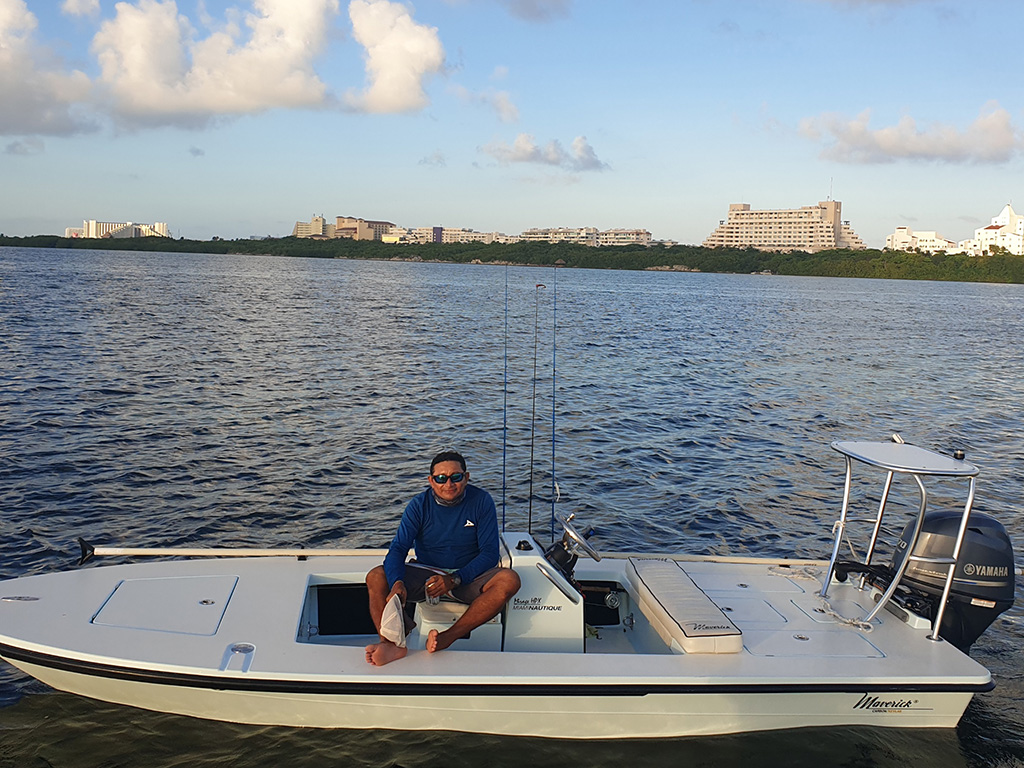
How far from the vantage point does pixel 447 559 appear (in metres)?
6.17

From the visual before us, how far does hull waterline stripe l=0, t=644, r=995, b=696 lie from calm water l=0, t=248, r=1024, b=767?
2.12 feet

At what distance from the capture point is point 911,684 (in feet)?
18.3

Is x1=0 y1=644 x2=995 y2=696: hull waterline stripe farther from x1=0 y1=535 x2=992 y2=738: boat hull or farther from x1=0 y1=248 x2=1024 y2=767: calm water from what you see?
x1=0 y1=248 x2=1024 y2=767: calm water

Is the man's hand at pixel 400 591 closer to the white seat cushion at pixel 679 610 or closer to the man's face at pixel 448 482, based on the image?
the man's face at pixel 448 482

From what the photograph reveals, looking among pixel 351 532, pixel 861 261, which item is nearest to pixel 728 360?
pixel 351 532

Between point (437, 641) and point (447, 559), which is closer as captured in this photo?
point (437, 641)

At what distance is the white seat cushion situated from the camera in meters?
5.69

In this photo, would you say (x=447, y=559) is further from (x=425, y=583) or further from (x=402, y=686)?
(x=402, y=686)

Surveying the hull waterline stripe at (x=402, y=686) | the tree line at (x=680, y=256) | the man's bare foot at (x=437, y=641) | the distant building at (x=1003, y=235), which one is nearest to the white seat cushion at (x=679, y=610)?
the hull waterline stripe at (x=402, y=686)

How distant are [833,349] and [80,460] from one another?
28481 millimetres

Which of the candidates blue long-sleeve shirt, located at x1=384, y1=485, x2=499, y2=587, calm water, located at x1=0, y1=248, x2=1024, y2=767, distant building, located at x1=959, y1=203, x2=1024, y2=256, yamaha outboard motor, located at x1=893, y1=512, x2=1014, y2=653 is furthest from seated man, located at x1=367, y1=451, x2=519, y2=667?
distant building, located at x1=959, y1=203, x2=1024, y2=256

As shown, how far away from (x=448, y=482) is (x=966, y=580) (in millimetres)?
3901

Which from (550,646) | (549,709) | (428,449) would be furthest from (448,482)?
(428,449)

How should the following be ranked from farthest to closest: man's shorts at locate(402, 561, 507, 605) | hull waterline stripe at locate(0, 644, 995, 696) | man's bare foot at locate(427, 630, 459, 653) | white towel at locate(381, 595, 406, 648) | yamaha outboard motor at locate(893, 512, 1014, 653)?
yamaha outboard motor at locate(893, 512, 1014, 653), man's shorts at locate(402, 561, 507, 605), man's bare foot at locate(427, 630, 459, 653), white towel at locate(381, 595, 406, 648), hull waterline stripe at locate(0, 644, 995, 696)
